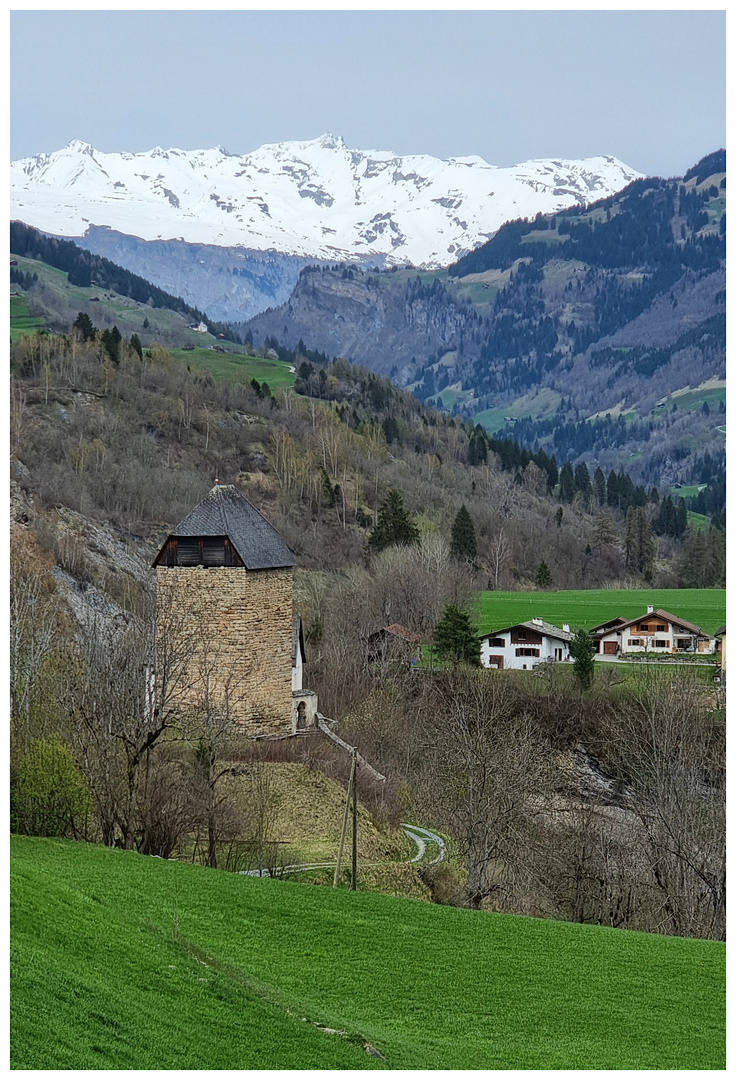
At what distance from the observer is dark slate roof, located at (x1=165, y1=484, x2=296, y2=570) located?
96.9ft

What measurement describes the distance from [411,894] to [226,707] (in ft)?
19.1

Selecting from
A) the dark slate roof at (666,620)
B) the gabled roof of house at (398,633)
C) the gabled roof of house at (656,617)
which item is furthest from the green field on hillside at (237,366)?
the gabled roof of house at (398,633)

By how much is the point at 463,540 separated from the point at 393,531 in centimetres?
883

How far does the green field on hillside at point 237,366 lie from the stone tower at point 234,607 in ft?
269

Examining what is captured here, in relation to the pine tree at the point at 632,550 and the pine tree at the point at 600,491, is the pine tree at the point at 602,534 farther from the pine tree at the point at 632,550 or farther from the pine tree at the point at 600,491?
the pine tree at the point at 600,491

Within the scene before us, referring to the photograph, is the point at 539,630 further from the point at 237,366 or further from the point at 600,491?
the point at 237,366

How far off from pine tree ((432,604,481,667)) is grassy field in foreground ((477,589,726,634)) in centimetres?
572

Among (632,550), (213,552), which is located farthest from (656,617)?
Answer: (632,550)

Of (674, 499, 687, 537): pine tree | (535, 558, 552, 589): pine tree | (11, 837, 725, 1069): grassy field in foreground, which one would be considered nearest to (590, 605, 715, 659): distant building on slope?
(535, 558, 552, 589): pine tree

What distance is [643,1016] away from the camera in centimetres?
1421

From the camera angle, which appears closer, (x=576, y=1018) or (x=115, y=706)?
(x=576, y=1018)

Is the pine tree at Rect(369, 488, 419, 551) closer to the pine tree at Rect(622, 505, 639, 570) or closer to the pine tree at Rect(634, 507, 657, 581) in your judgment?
the pine tree at Rect(622, 505, 639, 570)
